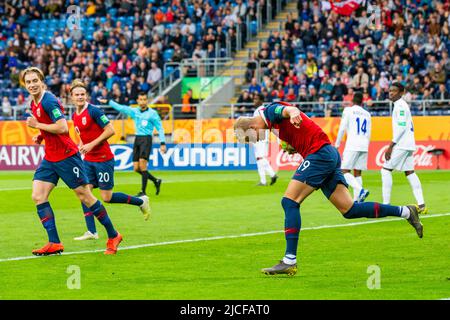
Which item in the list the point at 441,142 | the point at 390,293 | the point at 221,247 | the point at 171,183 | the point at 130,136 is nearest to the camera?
the point at 390,293

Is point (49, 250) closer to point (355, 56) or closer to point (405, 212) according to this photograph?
point (405, 212)

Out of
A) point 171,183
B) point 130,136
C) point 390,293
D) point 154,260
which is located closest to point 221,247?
point 154,260

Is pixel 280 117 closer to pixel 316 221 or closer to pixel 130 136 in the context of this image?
pixel 316 221

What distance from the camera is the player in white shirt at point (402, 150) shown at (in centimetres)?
1814

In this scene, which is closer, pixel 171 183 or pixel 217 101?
pixel 171 183

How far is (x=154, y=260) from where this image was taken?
498 inches

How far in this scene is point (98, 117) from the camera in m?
14.6

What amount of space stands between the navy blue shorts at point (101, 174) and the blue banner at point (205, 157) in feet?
69.8

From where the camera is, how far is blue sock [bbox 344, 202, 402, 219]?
11.9m

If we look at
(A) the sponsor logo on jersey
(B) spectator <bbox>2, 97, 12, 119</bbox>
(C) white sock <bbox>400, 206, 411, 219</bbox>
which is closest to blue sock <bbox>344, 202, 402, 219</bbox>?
(C) white sock <bbox>400, 206, 411, 219</bbox>

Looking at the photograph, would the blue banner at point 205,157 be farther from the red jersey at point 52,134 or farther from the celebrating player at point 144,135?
the red jersey at point 52,134

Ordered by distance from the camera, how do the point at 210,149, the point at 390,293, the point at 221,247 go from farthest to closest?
the point at 210,149
the point at 221,247
the point at 390,293

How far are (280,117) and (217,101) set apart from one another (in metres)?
30.7

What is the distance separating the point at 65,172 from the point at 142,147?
36.3 ft
